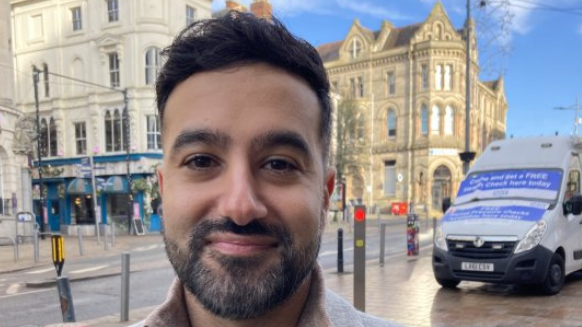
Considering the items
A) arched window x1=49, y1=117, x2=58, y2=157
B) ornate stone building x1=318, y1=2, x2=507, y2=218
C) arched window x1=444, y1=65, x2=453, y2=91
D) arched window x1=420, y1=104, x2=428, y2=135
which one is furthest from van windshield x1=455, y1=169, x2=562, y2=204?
arched window x1=444, y1=65, x2=453, y2=91

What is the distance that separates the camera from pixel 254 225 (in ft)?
3.50

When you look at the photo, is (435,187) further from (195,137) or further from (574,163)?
(195,137)

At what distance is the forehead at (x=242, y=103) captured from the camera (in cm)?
113

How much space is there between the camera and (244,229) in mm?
1064

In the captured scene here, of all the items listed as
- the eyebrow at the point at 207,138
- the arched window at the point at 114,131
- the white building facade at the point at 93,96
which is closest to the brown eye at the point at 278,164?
the eyebrow at the point at 207,138

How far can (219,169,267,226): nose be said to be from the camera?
106 centimetres

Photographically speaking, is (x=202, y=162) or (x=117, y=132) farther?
(x=117, y=132)

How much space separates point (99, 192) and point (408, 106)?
25834mm

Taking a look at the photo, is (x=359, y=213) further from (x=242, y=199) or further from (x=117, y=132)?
(x=117, y=132)

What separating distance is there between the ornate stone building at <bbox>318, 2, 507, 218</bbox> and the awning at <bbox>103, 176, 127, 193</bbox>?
17.4 metres

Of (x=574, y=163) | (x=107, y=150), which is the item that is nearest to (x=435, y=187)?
(x=107, y=150)

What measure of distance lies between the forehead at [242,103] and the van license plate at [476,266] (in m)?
6.87

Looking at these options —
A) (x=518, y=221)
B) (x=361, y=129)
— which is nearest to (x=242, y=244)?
(x=518, y=221)

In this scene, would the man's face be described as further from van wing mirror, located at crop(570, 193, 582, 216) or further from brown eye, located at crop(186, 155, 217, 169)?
van wing mirror, located at crop(570, 193, 582, 216)
